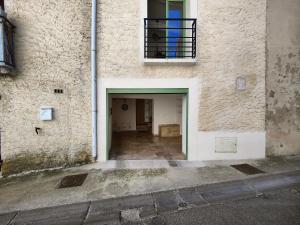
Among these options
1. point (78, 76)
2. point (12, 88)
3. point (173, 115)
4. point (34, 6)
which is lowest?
point (173, 115)

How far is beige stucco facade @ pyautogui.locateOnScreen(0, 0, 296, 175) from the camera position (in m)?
5.52

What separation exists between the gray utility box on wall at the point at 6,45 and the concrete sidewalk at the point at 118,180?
301cm

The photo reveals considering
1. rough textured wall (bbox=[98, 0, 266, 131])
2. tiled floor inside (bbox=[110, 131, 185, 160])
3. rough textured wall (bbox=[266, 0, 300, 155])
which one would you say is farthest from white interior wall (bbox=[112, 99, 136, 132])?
rough textured wall (bbox=[266, 0, 300, 155])

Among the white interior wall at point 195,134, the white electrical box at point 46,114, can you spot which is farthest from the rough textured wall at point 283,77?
the white electrical box at point 46,114

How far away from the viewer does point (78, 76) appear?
5906 millimetres

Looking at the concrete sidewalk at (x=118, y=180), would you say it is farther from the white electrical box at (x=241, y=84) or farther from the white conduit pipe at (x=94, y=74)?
the white electrical box at (x=241, y=84)

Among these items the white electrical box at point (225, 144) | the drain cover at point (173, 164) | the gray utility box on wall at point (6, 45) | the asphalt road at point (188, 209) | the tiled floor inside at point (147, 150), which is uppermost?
the gray utility box on wall at point (6, 45)

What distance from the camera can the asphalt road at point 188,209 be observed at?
131 inches

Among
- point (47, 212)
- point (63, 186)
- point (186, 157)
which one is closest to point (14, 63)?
point (63, 186)

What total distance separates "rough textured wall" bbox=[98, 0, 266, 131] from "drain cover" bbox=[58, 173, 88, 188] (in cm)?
305

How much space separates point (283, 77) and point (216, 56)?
2.45m

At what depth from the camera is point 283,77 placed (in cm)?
648

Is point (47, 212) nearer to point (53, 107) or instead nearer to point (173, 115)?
point (53, 107)

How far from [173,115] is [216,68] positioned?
5.17 m
